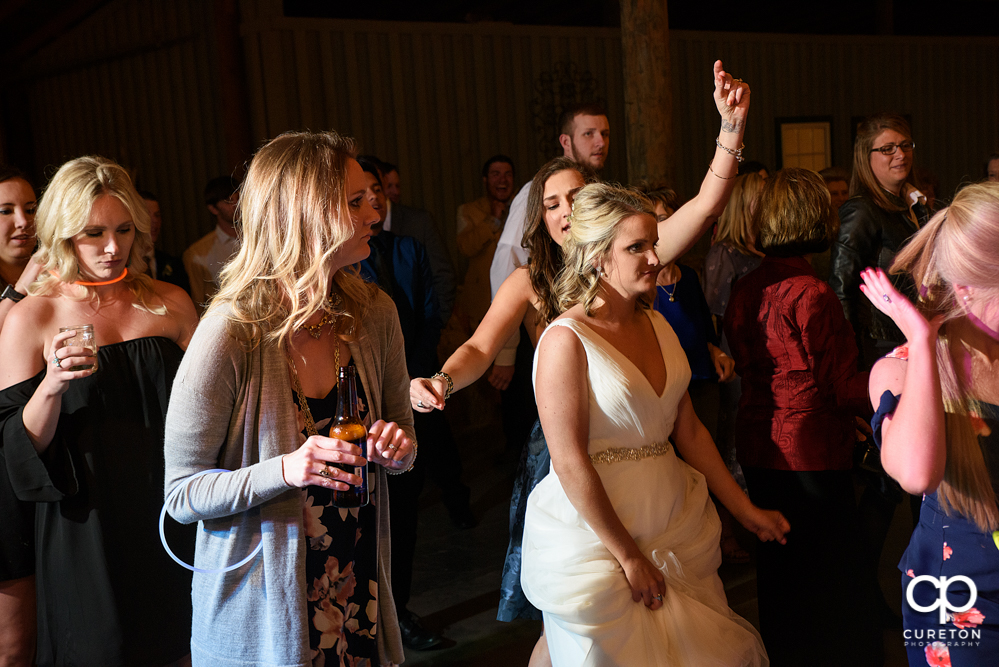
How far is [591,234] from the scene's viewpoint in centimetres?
226

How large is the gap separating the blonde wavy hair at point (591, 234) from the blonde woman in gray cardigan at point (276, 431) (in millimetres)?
712

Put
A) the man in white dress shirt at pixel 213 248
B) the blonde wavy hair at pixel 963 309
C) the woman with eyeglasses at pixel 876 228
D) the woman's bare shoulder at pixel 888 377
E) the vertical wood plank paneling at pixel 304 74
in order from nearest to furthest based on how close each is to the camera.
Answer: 1. the blonde wavy hair at pixel 963 309
2. the woman's bare shoulder at pixel 888 377
3. the woman with eyeglasses at pixel 876 228
4. the man in white dress shirt at pixel 213 248
5. the vertical wood plank paneling at pixel 304 74

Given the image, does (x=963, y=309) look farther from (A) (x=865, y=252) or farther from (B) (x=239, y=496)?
(A) (x=865, y=252)

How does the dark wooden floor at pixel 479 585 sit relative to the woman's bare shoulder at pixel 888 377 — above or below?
below

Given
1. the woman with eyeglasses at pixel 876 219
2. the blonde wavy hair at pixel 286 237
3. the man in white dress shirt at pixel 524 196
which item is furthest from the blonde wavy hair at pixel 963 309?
the woman with eyeglasses at pixel 876 219

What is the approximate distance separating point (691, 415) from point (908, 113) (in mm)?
9750

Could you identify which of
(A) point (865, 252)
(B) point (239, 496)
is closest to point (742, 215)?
(A) point (865, 252)

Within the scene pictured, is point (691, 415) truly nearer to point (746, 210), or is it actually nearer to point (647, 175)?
point (746, 210)

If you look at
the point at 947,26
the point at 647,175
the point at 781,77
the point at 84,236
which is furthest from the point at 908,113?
the point at 84,236

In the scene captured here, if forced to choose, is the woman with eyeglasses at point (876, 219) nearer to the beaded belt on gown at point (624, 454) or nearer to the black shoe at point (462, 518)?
the beaded belt on gown at point (624, 454)

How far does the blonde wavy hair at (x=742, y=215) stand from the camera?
372cm

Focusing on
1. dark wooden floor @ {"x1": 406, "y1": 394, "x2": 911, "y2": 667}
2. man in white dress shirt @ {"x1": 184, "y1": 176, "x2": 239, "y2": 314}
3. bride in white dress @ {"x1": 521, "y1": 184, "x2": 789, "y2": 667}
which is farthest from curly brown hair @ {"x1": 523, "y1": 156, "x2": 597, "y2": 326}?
man in white dress shirt @ {"x1": 184, "y1": 176, "x2": 239, "y2": 314}

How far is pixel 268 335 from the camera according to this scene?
1.65 m

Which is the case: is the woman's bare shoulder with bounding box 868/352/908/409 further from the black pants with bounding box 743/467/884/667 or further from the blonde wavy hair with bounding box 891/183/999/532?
the black pants with bounding box 743/467/884/667
